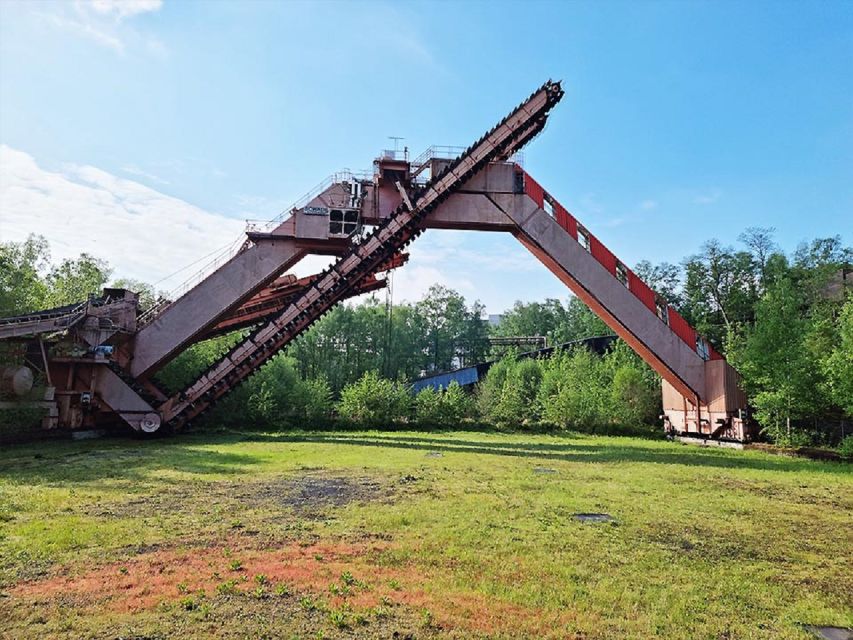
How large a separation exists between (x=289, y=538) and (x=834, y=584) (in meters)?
5.42

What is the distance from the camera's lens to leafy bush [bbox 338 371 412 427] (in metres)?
26.0

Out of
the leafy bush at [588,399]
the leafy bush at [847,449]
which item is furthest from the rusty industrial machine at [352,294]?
the leafy bush at [588,399]

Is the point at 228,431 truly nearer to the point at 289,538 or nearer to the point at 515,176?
the point at 515,176

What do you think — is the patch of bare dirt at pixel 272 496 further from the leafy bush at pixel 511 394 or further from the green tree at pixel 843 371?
the leafy bush at pixel 511 394

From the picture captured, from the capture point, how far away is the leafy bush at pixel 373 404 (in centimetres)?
2598

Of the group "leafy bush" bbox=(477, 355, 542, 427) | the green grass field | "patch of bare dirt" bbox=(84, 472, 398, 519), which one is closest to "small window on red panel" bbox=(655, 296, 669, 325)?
the green grass field

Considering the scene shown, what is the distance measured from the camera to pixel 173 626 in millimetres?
3791

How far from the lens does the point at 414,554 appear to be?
5.59 m

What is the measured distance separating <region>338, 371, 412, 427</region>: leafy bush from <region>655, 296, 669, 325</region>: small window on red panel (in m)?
12.7

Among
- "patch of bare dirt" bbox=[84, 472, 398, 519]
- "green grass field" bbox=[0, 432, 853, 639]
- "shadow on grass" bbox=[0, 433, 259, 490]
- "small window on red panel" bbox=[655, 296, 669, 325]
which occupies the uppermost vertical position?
"small window on red panel" bbox=[655, 296, 669, 325]

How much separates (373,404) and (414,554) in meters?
20.8

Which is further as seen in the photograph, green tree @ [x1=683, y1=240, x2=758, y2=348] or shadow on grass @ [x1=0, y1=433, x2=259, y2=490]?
green tree @ [x1=683, y1=240, x2=758, y2=348]

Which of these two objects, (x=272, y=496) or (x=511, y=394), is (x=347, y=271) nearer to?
(x=272, y=496)

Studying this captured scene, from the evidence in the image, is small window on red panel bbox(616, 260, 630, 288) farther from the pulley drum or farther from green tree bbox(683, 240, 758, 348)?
green tree bbox(683, 240, 758, 348)
